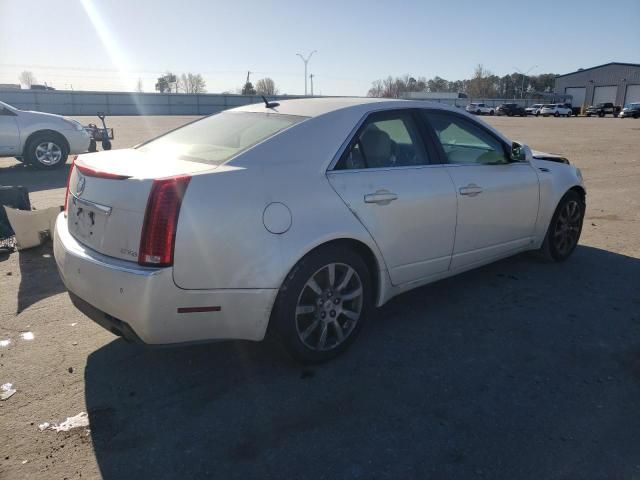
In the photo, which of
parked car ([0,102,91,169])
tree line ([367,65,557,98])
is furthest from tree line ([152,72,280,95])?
parked car ([0,102,91,169])

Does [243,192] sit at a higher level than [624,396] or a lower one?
higher

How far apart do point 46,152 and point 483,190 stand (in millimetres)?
10196

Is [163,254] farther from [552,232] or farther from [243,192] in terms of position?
[552,232]

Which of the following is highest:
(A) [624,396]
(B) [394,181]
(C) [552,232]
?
A: (B) [394,181]

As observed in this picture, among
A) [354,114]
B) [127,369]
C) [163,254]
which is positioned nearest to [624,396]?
[354,114]

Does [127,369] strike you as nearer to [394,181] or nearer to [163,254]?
[163,254]

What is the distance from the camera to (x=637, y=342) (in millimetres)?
3727

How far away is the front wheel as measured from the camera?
5.23m

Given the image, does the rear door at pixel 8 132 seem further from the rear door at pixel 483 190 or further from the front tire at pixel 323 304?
the front tire at pixel 323 304

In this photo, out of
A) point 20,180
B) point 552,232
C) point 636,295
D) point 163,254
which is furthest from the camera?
point 20,180

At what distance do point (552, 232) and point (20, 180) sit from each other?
9.51 m

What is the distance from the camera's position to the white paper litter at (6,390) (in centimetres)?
303

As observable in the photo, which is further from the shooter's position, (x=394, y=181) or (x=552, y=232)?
(x=552, y=232)

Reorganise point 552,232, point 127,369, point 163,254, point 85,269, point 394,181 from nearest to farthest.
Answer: point 163,254, point 85,269, point 127,369, point 394,181, point 552,232
